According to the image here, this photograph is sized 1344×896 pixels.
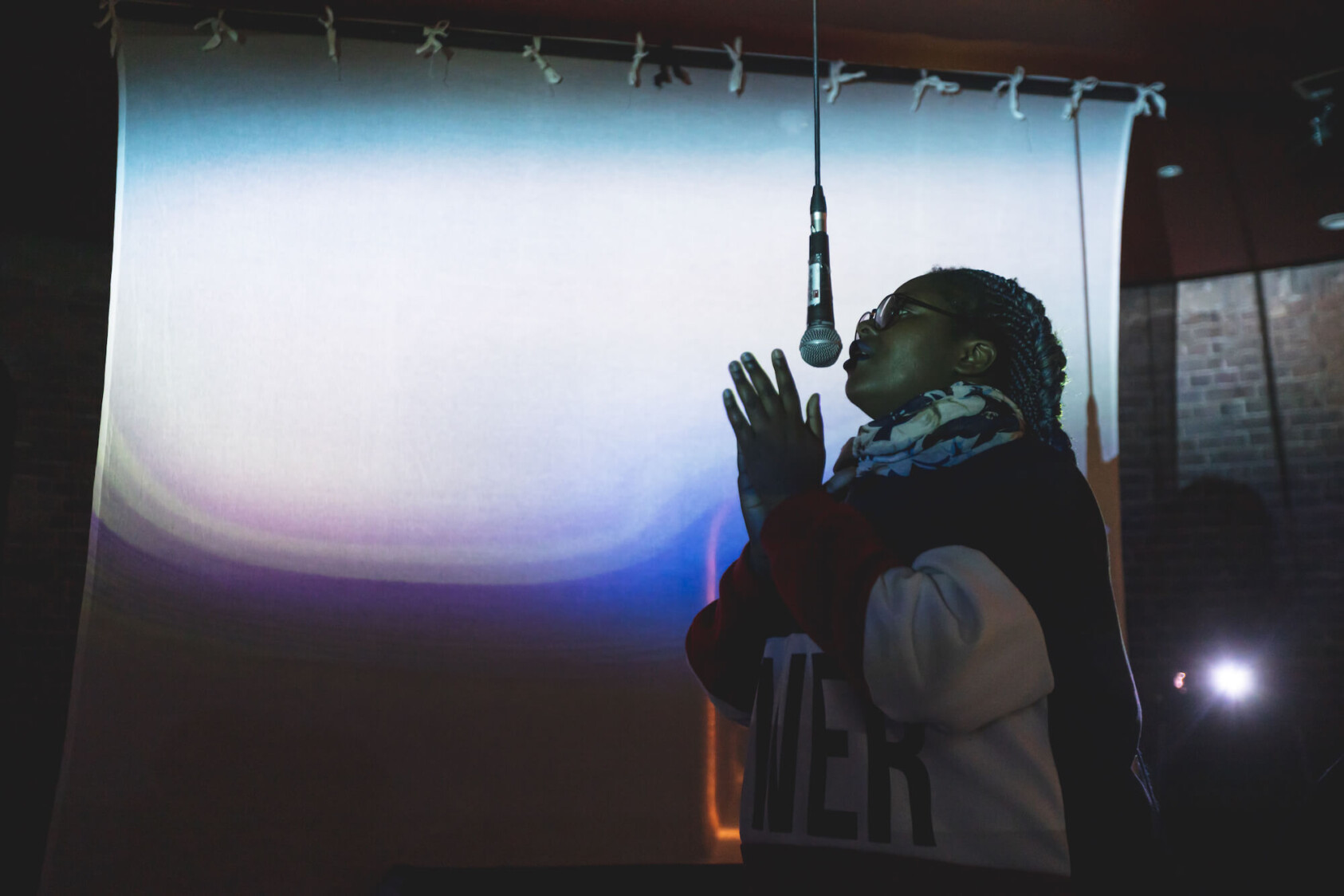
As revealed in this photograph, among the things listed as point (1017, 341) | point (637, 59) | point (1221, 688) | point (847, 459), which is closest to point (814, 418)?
point (847, 459)

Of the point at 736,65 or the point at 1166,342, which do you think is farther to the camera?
the point at 1166,342

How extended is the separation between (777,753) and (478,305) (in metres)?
1.97

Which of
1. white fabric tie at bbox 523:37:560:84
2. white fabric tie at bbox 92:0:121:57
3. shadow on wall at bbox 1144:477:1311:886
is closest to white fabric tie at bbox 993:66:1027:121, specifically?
white fabric tie at bbox 523:37:560:84

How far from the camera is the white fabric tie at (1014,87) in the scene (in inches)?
124

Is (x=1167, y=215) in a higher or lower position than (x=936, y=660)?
higher

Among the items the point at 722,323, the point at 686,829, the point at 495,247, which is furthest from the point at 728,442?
the point at 686,829

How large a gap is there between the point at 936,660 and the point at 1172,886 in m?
0.42

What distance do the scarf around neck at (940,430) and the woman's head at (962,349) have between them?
7 cm

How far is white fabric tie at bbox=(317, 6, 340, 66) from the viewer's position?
9.53 feet

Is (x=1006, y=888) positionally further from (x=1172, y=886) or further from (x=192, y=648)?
(x=192, y=648)

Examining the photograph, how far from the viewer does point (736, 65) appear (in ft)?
9.96

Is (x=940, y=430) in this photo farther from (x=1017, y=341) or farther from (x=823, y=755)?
(x=823, y=755)

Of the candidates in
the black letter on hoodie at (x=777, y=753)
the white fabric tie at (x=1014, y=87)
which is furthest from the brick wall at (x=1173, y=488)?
the black letter on hoodie at (x=777, y=753)

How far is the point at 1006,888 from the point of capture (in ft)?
3.61
